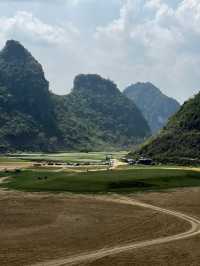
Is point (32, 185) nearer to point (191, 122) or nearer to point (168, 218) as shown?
point (168, 218)

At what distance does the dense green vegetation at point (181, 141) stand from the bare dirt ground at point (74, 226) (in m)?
70.9

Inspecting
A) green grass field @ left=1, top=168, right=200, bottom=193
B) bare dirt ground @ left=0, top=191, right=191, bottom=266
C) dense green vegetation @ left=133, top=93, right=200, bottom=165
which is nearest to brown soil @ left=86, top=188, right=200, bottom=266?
bare dirt ground @ left=0, top=191, right=191, bottom=266

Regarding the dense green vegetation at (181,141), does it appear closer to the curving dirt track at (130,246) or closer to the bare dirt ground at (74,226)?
the bare dirt ground at (74,226)

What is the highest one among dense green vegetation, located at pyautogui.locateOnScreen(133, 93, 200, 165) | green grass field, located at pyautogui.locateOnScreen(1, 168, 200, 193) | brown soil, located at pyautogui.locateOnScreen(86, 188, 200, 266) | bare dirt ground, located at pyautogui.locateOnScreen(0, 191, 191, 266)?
dense green vegetation, located at pyautogui.locateOnScreen(133, 93, 200, 165)

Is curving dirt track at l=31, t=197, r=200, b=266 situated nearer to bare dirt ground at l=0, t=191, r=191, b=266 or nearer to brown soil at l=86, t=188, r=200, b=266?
bare dirt ground at l=0, t=191, r=191, b=266

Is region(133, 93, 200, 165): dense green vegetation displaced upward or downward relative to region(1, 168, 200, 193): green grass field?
upward

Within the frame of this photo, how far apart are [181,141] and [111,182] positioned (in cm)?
7224

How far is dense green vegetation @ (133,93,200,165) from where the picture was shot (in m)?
159

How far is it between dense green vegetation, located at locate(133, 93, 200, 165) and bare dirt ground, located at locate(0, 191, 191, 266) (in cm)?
7089

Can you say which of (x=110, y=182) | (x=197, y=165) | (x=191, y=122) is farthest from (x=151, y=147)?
(x=110, y=182)

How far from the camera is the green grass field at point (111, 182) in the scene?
9538 cm

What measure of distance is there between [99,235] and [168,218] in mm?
13133

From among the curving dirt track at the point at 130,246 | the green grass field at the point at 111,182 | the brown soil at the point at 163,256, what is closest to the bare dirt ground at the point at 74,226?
the brown soil at the point at 163,256

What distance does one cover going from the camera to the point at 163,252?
51.6 metres
